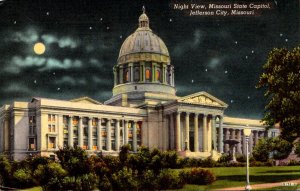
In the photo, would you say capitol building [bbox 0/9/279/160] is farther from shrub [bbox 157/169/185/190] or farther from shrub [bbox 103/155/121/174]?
shrub [bbox 157/169/185/190]

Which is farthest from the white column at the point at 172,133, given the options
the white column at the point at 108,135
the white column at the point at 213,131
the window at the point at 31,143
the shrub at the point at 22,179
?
the shrub at the point at 22,179

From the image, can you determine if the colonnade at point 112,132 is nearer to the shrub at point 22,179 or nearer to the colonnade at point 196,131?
the colonnade at point 196,131

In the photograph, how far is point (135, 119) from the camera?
49.8 meters

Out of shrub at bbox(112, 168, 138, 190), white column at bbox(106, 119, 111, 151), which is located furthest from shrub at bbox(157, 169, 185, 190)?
white column at bbox(106, 119, 111, 151)

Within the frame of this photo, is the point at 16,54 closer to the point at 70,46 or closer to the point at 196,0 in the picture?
the point at 70,46

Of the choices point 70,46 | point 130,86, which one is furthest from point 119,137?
point 70,46

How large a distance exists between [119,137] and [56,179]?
22.7 metres

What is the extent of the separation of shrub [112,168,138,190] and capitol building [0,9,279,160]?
12943 millimetres

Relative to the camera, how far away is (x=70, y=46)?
106 ft

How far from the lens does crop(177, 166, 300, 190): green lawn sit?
96.0 ft

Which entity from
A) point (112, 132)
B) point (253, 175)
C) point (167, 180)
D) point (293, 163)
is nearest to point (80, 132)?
point (112, 132)

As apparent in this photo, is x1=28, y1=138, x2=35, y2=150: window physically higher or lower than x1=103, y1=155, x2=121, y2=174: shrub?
higher

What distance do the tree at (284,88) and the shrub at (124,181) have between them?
8861mm

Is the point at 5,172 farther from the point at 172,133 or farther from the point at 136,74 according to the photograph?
the point at 136,74
